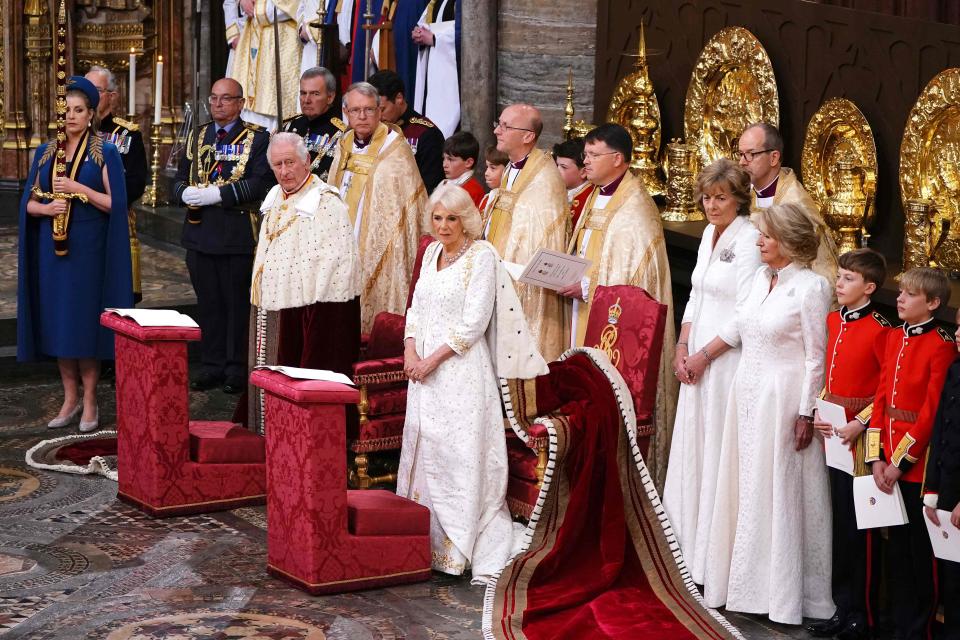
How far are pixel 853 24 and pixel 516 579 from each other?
128 inches

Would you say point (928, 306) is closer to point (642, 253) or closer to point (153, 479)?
point (642, 253)

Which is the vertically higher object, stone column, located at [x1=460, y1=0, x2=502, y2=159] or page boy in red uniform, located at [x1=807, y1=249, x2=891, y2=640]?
stone column, located at [x1=460, y1=0, x2=502, y2=159]

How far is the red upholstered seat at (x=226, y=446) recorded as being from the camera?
7.68 m

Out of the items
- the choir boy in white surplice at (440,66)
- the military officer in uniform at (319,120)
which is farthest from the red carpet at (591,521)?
the choir boy in white surplice at (440,66)

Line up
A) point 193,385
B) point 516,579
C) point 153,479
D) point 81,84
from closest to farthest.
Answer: point 516,579 < point 153,479 < point 81,84 < point 193,385

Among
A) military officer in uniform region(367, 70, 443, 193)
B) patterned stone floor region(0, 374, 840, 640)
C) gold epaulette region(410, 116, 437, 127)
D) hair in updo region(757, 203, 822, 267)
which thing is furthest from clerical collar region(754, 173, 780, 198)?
gold epaulette region(410, 116, 437, 127)

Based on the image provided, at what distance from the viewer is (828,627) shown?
617 centimetres

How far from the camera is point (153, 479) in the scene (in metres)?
7.52

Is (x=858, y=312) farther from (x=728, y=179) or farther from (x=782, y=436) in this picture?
(x=728, y=179)

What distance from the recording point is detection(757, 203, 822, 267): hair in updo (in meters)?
6.18

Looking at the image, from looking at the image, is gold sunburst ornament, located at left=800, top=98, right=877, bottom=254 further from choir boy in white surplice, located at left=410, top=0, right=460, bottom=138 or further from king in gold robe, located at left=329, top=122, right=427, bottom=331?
choir boy in white surplice, located at left=410, top=0, right=460, bottom=138

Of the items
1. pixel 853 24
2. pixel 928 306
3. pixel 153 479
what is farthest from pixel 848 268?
pixel 153 479

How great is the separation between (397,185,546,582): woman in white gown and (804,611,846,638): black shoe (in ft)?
4.38

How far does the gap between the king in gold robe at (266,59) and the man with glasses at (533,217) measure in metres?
5.38
